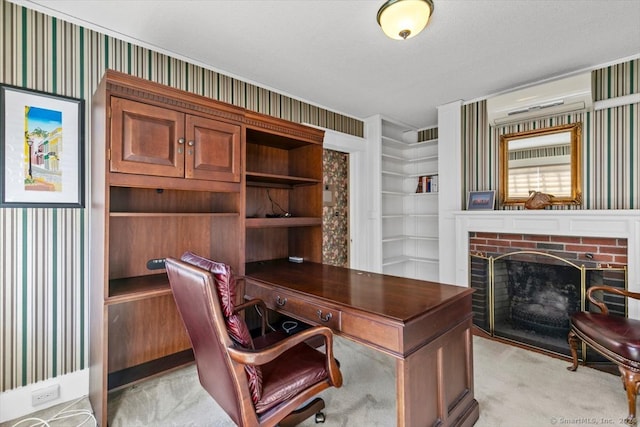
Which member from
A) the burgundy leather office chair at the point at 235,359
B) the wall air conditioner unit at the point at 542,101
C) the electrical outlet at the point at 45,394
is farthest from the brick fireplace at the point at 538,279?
the electrical outlet at the point at 45,394

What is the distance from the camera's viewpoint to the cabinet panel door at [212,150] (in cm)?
202

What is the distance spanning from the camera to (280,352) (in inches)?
50.3

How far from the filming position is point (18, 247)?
1878 millimetres

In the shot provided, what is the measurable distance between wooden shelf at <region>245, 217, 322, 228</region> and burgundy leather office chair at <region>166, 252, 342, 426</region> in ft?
2.89

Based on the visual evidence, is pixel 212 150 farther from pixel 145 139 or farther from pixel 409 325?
pixel 409 325

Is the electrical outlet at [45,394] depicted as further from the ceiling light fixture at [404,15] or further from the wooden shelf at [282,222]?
the ceiling light fixture at [404,15]

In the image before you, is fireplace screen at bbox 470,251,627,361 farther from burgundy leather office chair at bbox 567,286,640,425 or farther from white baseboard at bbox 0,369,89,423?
white baseboard at bbox 0,369,89,423

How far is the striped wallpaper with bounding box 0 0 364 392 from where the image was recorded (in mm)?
1855

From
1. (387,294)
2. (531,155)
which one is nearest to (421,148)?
(531,155)

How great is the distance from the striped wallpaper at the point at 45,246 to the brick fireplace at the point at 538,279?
11.6 ft

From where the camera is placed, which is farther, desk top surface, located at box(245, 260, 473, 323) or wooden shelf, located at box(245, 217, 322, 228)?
wooden shelf, located at box(245, 217, 322, 228)

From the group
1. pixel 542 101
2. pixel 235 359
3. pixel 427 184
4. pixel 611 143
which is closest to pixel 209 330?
pixel 235 359

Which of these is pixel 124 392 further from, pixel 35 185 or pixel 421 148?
pixel 421 148

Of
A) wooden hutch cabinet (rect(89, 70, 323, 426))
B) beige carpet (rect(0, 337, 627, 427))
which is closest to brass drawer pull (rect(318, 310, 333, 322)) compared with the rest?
beige carpet (rect(0, 337, 627, 427))
